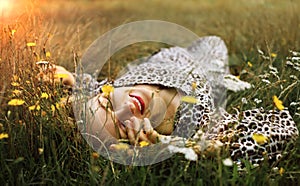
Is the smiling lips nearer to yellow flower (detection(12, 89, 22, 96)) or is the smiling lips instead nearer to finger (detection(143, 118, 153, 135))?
finger (detection(143, 118, 153, 135))

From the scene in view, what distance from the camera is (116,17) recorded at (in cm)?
493

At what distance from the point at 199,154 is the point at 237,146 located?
26cm

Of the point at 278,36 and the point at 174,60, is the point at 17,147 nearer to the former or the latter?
the point at 174,60

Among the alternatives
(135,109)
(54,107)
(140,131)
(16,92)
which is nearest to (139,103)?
(135,109)

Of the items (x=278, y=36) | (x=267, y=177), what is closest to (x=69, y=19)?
(x=278, y=36)

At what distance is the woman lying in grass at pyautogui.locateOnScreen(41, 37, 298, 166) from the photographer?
1799 millimetres

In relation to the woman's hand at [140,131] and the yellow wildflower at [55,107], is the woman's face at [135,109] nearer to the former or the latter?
the woman's hand at [140,131]

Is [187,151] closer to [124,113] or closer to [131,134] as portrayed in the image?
[131,134]

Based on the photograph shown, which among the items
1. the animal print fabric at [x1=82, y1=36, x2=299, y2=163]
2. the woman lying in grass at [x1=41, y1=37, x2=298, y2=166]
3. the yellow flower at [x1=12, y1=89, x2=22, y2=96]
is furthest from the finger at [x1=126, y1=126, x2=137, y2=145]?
the yellow flower at [x1=12, y1=89, x2=22, y2=96]

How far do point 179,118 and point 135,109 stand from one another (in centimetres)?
19

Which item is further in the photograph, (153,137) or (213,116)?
(213,116)

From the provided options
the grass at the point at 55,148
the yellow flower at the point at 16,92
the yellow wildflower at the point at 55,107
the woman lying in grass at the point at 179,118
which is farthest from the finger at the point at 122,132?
the yellow flower at the point at 16,92

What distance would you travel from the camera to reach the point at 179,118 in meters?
2.07

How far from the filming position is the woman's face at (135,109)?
1882mm
